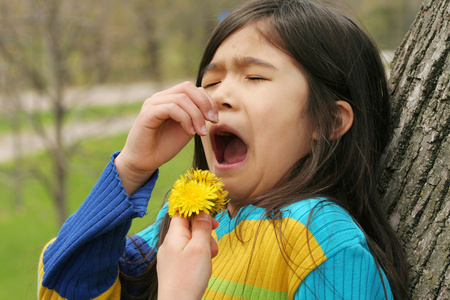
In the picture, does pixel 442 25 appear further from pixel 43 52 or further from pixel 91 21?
pixel 43 52

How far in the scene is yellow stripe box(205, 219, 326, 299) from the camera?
1.46 metres

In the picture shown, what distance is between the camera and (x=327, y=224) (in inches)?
58.7

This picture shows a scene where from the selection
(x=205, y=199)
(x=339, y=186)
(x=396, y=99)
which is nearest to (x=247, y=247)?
(x=205, y=199)

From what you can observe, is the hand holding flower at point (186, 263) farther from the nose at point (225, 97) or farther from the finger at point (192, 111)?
the nose at point (225, 97)

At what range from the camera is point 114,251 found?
69.7 inches

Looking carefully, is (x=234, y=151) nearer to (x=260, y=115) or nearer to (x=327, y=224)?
(x=260, y=115)

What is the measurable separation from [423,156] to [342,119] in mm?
295

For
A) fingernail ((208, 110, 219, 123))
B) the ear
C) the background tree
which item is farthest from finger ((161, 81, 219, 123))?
the background tree

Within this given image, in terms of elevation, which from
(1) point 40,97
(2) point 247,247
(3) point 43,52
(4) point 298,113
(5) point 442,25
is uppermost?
(3) point 43,52

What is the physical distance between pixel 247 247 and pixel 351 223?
304 millimetres

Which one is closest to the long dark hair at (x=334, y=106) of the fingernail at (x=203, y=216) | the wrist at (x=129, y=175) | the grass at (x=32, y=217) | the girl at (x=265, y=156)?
the girl at (x=265, y=156)

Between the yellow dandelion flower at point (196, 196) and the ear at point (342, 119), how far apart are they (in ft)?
1.52

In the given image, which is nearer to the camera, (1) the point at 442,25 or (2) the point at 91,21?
(1) the point at 442,25

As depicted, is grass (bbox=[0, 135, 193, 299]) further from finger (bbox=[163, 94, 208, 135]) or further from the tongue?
finger (bbox=[163, 94, 208, 135])
